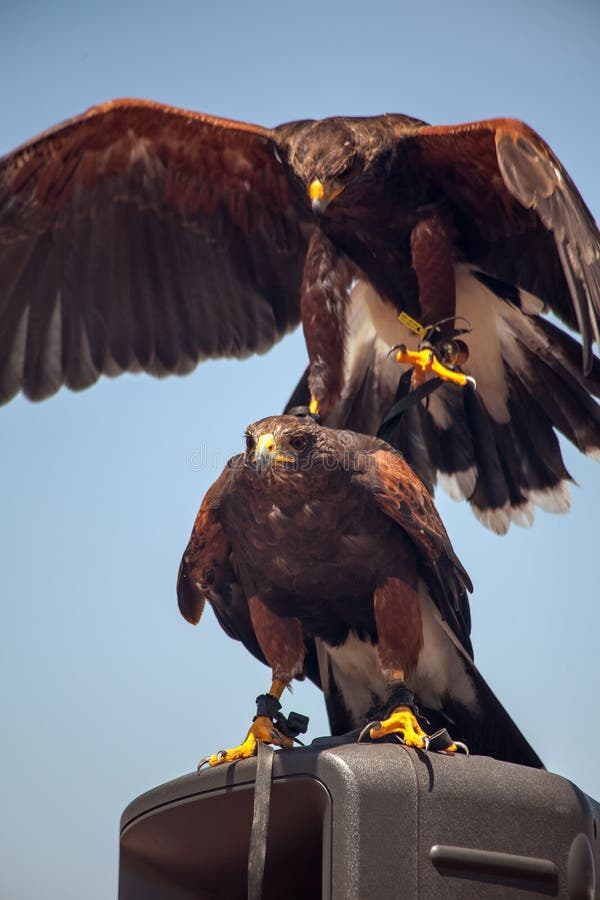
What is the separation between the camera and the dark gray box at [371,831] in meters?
2.91

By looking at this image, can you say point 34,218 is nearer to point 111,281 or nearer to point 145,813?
point 111,281

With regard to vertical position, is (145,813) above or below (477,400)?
below

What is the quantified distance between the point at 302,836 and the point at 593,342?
89.2 inches

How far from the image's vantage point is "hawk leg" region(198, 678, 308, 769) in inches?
142

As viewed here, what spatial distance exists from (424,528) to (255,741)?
87cm

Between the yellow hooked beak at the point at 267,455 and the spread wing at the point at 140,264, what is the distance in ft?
7.07

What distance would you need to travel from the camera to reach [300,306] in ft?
19.1

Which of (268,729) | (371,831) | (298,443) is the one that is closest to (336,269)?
(298,443)

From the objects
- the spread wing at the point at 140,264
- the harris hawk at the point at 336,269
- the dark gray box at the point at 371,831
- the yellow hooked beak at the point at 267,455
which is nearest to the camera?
the dark gray box at the point at 371,831

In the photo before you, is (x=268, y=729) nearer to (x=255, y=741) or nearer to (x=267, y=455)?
(x=255, y=741)

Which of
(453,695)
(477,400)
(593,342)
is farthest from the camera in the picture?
(477,400)

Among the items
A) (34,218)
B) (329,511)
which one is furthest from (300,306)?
(329,511)

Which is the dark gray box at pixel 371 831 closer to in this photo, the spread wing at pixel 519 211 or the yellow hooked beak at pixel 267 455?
the yellow hooked beak at pixel 267 455

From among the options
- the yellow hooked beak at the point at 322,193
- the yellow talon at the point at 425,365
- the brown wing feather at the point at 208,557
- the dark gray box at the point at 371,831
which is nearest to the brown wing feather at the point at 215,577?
the brown wing feather at the point at 208,557
